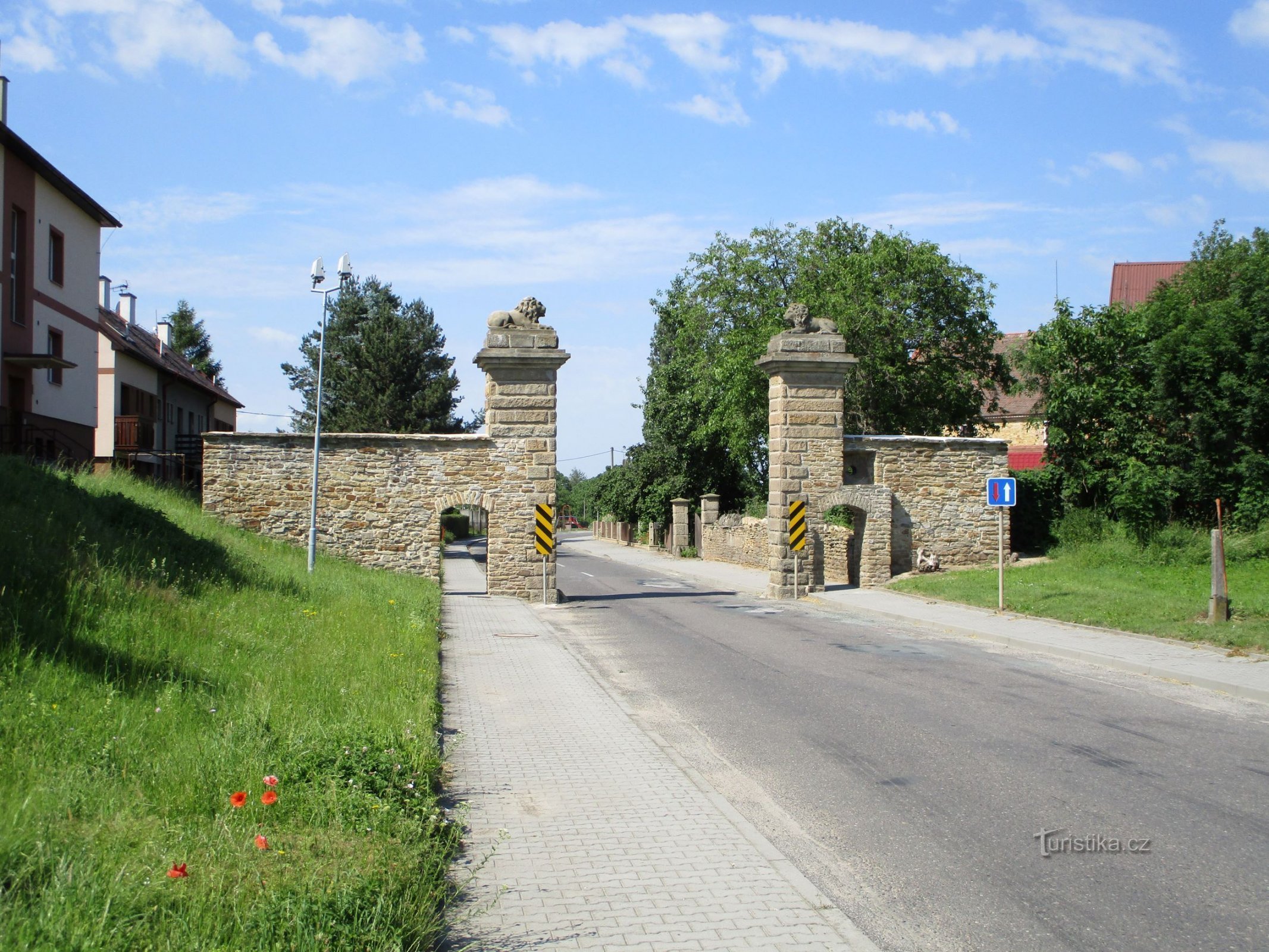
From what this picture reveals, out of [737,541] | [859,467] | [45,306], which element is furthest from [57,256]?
[859,467]

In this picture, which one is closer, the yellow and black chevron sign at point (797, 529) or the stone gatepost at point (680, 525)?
the yellow and black chevron sign at point (797, 529)

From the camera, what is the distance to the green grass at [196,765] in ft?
12.5

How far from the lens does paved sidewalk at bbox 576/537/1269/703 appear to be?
1112 centimetres

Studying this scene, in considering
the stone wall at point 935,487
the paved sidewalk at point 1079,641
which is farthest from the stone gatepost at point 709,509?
the stone wall at point 935,487

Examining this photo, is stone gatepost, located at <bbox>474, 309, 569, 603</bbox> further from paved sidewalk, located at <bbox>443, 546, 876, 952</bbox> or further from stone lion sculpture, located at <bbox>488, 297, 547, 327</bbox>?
paved sidewalk, located at <bbox>443, 546, 876, 952</bbox>

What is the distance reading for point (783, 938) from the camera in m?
4.34

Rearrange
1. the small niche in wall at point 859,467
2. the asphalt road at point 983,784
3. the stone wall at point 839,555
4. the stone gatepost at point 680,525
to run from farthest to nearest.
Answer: the stone gatepost at point 680,525 → the stone wall at point 839,555 → the small niche in wall at point 859,467 → the asphalt road at point 983,784

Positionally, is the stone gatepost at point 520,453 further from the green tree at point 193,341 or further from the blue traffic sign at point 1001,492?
the green tree at point 193,341

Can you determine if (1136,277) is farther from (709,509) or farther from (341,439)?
(341,439)

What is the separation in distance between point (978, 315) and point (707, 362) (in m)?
9.40

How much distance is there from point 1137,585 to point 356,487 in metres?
15.9

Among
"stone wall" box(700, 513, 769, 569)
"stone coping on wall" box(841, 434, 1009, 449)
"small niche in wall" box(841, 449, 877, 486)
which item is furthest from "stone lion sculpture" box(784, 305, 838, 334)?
"stone wall" box(700, 513, 769, 569)

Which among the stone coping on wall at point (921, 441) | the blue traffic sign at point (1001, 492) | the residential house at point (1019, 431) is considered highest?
the residential house at point (1019, 431)

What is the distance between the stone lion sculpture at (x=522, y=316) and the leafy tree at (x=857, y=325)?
356 inches
